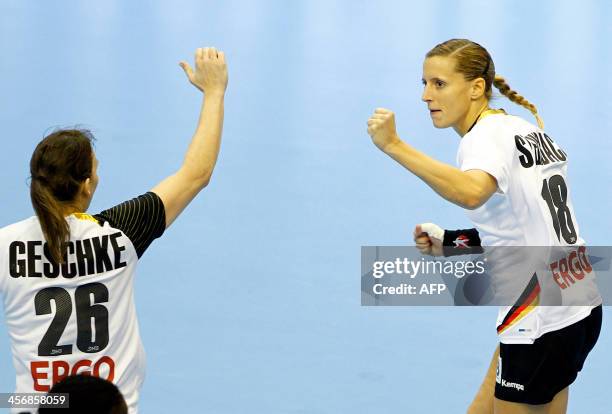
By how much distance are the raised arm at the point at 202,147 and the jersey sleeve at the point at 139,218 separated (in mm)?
31

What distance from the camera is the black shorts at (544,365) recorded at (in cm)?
340

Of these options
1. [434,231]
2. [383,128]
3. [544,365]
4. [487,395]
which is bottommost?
[487,395]

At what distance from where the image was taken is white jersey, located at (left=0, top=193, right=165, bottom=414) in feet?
8.66

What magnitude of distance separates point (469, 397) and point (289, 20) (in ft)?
21.4

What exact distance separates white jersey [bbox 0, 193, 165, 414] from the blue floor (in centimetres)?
185

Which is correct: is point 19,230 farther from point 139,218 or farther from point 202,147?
point 202,147

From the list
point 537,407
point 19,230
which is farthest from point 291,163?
point 19,230

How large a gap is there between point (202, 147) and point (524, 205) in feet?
3.43

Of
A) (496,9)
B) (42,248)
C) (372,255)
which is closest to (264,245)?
(372,255)

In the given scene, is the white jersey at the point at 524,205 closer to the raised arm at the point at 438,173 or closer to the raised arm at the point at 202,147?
the raised arm at the point at 438,173

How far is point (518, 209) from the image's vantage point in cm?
332

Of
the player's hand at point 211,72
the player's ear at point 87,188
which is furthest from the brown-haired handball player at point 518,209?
the player's ear at point 87,188

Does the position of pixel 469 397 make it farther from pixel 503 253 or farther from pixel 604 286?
pixel 503 253

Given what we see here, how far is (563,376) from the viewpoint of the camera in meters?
3.43
